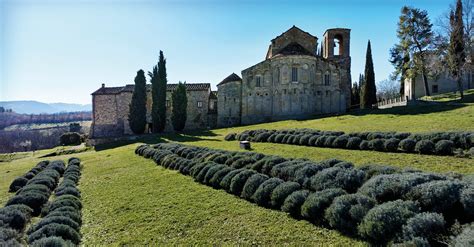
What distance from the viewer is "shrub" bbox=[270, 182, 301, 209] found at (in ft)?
34.2

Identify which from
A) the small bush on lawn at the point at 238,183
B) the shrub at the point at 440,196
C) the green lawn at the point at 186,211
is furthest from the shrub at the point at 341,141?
the shrub at the point at 440,196

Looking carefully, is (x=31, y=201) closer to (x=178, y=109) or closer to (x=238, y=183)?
(x=238, y=183)

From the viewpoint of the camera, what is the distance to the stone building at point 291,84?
45.3 m

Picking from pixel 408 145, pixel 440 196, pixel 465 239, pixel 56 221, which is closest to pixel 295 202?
pixel 440 196

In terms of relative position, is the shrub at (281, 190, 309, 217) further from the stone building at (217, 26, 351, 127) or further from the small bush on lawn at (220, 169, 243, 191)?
the stone building at (217, 26, 351, 127)

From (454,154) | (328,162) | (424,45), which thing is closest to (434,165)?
(454,154)

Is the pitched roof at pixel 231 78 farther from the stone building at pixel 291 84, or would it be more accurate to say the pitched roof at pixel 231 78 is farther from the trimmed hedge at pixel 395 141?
the trimmed hedge at pixel 395 141

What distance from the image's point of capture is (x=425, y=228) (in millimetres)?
6074

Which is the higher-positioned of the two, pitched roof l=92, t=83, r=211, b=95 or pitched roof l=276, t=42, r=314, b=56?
pitched roof l=276, t=42, r=314, b=56

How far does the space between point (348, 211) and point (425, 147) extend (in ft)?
33.1

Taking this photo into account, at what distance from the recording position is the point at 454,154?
47.9 ft

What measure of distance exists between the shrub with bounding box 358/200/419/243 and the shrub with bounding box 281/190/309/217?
2575 millimetres

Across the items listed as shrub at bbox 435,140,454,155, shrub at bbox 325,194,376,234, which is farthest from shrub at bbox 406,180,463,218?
shrub at bbox 435,140,454,155

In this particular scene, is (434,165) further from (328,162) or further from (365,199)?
(365,199)
